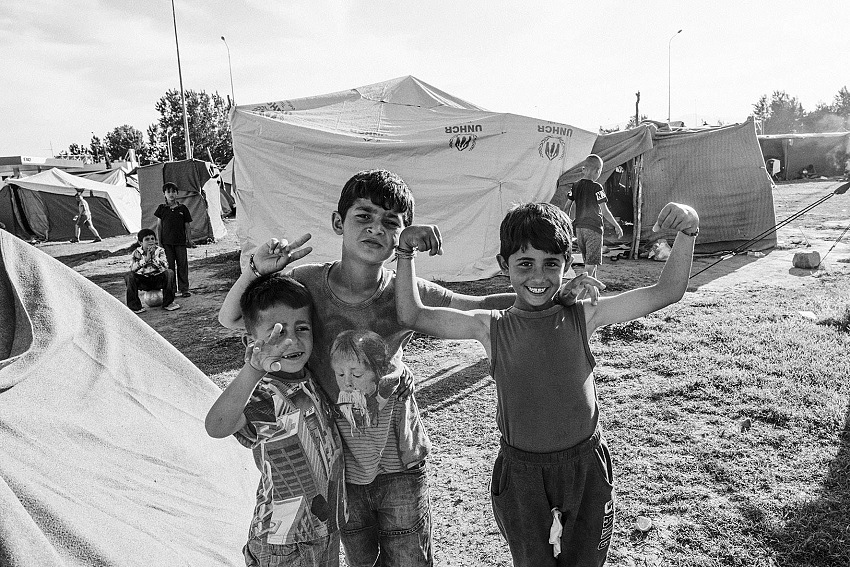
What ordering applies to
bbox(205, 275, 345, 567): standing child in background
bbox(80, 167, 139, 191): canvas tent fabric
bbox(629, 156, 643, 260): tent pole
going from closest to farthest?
bbox(205, 275, 345, 567): standing child in background, bbox(629, 156, 643, 260): tent pole, bbox(80, 167, 139, 191): canvas tent fabric

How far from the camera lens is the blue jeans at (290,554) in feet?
5.32

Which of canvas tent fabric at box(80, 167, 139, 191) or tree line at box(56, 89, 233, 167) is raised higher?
tree line at box(56, 89, 233, 167)

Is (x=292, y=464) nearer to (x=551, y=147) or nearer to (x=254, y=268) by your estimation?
(x=254, y=268)

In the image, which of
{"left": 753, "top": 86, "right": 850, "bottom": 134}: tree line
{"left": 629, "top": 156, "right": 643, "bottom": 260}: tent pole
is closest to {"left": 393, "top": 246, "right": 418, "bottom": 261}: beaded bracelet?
{"left": 629, "top": 156, "right": 643, "bottom": 260}: tent pole

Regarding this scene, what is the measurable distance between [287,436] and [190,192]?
48.3 feet

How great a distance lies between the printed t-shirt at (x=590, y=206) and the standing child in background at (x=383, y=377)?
228 inches

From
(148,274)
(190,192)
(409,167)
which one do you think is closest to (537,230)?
(409,167)

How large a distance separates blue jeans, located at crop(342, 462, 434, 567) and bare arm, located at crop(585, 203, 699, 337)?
2.65 ft

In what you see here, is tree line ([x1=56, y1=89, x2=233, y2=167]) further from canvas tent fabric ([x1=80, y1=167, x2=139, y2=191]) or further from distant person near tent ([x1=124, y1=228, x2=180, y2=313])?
distant person near tent ([x1=124, y1=228, x2=180, y2=313])

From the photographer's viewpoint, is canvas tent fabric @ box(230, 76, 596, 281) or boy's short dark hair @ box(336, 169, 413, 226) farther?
canvas tent fabric @ box(230, 76, 596, 281)

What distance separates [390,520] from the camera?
5.96ft

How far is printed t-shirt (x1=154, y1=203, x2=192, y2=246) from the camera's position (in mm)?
8867

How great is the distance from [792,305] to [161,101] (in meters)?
69.9

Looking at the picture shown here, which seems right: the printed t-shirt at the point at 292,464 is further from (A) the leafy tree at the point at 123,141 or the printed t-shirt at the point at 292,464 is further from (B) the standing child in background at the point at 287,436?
(A) the leafy tree at the point at 123,141
